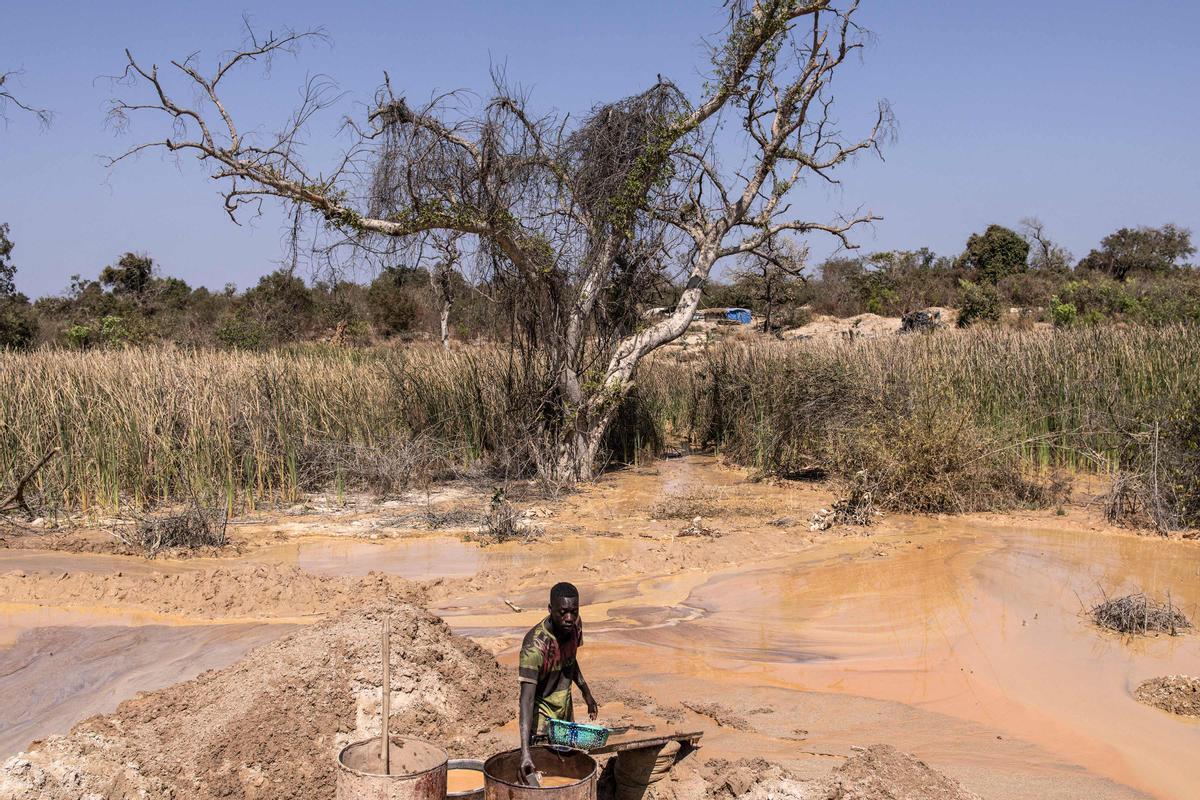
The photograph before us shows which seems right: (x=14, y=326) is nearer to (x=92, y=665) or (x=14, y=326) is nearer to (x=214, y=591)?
(x=214, y=591)

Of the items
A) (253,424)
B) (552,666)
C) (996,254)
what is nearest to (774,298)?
(996,254)

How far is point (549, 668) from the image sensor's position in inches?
156

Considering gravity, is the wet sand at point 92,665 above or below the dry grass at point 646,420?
below

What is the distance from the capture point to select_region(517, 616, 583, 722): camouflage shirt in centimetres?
390

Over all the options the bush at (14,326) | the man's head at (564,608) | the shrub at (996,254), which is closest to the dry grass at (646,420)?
the man's head at (564,608)

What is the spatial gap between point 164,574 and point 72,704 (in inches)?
101

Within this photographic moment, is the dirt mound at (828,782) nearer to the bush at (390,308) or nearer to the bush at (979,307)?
the bush at (979,307)

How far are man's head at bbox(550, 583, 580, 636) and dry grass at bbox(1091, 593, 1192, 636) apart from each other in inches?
181

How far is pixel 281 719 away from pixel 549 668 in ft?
4.81

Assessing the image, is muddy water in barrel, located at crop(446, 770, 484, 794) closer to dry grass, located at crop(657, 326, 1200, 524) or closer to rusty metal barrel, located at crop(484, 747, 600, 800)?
rusty metal barrel, located at crop(484, 747, 600, 800)

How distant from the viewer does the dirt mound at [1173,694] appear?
17.3 feet

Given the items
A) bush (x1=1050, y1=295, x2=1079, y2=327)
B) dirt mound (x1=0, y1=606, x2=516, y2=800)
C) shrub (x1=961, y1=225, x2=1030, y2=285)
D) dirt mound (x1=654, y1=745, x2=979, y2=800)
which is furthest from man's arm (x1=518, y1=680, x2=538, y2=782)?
shrub (x1=961, y1=225, x2=1030, y2=285)

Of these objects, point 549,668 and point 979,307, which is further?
point 979,307

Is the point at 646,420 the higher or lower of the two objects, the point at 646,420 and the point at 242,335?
the lower
